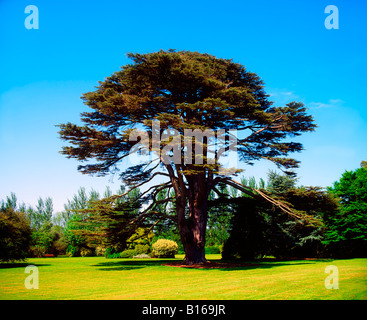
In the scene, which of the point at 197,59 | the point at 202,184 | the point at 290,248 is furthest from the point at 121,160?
the point at 290,248

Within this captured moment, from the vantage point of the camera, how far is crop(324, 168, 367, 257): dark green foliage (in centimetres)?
2264

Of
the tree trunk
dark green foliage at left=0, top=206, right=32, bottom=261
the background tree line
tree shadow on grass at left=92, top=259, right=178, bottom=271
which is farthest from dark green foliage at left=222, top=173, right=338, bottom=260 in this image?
dark green foliage at left=0, top=206, right=32, bottom=261

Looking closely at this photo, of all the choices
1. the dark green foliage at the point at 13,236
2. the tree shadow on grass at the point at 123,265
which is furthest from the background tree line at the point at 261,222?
the tree shadow on grass at the point at 123,265

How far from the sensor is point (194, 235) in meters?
18.9

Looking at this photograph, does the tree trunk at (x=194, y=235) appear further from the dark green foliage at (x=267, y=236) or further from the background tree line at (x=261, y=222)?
the dark green foliage at (x=267, y=236)

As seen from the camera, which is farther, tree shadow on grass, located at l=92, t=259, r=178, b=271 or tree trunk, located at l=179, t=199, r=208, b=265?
tree trunk, located at l=179, t=199, r=208, b=265

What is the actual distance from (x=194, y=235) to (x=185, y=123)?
7.67 m

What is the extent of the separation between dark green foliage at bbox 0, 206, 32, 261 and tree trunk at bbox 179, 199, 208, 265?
10130mm

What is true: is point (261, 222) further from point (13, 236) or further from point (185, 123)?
point (13, 236)

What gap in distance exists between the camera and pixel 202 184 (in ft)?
62.9

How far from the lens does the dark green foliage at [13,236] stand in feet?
59.1

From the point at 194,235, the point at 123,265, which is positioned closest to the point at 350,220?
the point at 194,235

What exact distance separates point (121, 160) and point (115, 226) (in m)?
4.28

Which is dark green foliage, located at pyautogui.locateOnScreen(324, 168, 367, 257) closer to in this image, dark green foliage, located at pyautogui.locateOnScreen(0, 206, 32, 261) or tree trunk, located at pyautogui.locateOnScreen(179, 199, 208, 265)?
tree trunk, located at pyautogui.locateOnScreen(179, 199, 208, 265)
